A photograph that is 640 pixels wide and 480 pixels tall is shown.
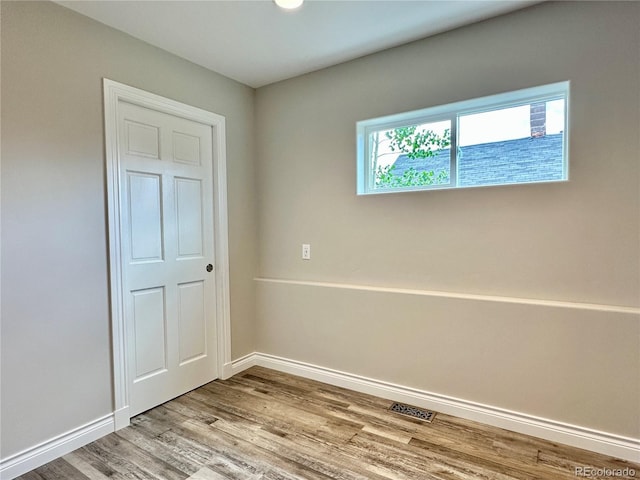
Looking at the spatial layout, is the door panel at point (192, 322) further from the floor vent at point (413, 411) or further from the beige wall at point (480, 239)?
the floor vent at point (413, 411)

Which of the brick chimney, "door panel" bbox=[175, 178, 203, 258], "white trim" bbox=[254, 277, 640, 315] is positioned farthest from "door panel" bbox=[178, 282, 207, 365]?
the brick chimney

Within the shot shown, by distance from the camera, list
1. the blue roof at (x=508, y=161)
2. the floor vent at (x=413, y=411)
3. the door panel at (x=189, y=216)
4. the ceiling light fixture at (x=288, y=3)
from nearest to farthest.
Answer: the ceiling light fixture at (x=288, y=3), the blue roof at (x=508, y=161), the floor vent at (x=413, y=411), the door panel at (x=189, y=216)

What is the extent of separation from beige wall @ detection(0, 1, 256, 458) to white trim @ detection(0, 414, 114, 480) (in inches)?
1.6

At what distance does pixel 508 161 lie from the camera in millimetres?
2199

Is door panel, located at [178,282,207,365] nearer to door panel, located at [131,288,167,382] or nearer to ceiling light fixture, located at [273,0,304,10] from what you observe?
door panel, located at [131,288,167,382]

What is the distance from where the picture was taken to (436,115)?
2428 millimetres

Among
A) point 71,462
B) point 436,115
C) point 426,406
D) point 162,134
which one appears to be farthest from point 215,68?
point 426,406

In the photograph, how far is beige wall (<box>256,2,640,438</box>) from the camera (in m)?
1.84

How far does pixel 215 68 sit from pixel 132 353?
224 cm

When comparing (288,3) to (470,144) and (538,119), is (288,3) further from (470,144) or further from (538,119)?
(538,119)

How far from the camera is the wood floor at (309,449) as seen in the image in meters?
1.76

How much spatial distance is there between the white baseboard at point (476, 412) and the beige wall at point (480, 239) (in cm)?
5

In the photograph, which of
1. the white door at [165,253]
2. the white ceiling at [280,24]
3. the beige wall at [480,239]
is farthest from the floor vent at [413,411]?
the white ceiling at [280,24]

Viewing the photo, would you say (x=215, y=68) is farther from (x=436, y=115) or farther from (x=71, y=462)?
(x=71, y=462)
